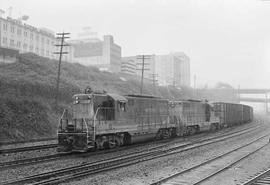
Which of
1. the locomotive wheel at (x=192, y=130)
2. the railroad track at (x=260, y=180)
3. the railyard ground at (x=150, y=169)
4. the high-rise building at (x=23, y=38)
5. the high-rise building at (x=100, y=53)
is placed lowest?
the railyard ground at (x=150, y=169)

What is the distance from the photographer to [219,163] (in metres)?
14.2

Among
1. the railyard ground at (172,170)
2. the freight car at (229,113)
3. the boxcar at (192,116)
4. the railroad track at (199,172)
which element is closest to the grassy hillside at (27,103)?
the boxcar at (192,116)

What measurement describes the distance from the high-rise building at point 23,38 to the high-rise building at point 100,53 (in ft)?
160

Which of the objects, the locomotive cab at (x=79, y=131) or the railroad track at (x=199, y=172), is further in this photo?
the locomotive cab at (x=79, y=131)

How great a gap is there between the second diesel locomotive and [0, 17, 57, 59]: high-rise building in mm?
58598

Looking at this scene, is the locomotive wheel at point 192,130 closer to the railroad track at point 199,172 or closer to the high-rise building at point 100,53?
the railroad track at point 199,172

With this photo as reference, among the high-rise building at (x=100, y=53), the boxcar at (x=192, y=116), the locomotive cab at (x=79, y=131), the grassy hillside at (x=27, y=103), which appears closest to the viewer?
the locomotive cab at (x=79, y=131)

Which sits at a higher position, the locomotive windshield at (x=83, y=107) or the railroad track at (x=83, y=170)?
the locomotive windshield at (x=83, y=107)

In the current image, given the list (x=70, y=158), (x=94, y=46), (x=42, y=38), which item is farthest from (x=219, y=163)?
(x=94, y=46)

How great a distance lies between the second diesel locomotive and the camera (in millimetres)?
16391

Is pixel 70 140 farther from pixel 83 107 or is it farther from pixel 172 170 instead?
pixel 172 170

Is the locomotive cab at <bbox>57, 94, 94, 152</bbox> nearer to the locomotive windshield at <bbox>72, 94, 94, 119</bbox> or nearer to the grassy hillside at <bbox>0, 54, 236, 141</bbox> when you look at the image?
the locomotive windshield at <bbox>72, 94, 94, 119</bbox>

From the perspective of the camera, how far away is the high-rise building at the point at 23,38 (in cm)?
7884

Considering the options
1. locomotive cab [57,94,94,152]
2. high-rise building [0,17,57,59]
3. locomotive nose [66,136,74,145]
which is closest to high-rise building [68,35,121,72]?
high-rise building [0,17,57,59]
